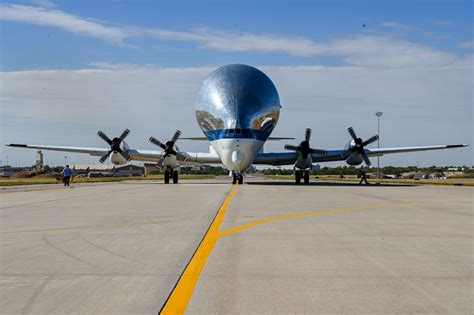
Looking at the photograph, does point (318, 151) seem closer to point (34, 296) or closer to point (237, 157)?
point (237, 157)

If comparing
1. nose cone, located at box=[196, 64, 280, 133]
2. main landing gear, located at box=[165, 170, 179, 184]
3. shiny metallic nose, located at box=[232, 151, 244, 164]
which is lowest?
main landing gear, located at box=[165, 170, 179, 184]

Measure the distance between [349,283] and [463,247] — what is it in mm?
3567

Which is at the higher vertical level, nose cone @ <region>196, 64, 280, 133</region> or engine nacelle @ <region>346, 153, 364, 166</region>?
nose cone @ <region>196, 64, 280, 133</region>

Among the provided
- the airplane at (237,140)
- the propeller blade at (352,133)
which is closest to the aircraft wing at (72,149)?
the airplane at (237,140)

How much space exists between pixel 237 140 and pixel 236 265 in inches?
1227

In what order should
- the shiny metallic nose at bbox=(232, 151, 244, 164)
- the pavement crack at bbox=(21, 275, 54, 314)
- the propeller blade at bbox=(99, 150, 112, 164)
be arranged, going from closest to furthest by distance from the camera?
the pavement crack at bbox=(21, 275, 54, 314)
the shiny metallic nose at bbox=(232, 151, 244, 164)
the propeller blade at bbox=(99, 150, 112, 164)

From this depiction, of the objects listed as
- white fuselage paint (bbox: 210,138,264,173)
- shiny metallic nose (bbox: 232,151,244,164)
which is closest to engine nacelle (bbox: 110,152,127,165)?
white fuselage paint (bbox: 210,138,264,173)

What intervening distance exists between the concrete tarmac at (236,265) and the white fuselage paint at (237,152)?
24.5 meters

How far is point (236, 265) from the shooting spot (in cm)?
725

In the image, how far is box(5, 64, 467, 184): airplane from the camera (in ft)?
129

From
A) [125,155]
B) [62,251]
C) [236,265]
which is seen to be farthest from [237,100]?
[236,265]

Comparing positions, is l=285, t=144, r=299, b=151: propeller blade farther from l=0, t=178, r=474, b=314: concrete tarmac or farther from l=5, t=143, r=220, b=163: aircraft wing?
l=0, t=178, r=474, b=314: concrete tarmac

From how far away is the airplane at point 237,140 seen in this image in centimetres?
3938

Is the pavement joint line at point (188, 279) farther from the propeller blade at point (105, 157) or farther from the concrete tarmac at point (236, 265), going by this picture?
the propeller blade at point (105, 157)
